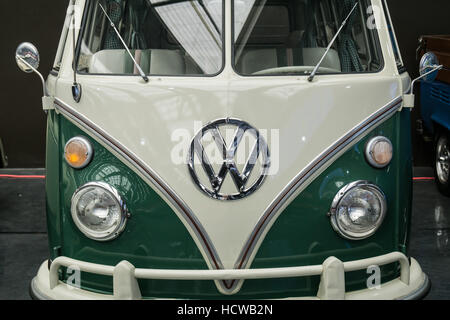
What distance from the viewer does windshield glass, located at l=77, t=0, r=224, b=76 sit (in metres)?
3.25

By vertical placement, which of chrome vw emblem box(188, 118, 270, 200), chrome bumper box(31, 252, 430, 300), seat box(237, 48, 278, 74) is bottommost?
chrome bumper box(31, 252, 430, 300)

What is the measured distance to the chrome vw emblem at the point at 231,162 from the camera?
2.84 metres

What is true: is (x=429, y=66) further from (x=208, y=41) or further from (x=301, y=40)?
(x=208, y=41)

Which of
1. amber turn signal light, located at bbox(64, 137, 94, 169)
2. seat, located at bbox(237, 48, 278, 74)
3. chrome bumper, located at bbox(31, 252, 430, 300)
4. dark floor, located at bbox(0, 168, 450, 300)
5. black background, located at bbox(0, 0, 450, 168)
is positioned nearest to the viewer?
chrome bumper, located at bbox(31, 252, 430, 300)

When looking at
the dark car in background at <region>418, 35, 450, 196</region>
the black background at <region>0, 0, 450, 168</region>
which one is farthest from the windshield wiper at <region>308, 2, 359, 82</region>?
the black background at <region>0, 0, 450, 168</region>

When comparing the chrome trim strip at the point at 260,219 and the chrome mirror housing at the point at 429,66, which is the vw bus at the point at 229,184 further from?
the chrome mirror housing at the point at 429,66

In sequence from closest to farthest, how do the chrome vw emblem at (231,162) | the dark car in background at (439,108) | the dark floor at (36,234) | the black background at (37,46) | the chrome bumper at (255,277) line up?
the chrome bumper at (255,277), the chrome vw emblem at (231,162), the dark floor at (36,234), the dark car in background at (439,108), the black background at (37,46)

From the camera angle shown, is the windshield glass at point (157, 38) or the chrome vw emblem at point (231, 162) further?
the windshield glass at point (157, 38)

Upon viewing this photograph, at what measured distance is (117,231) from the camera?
2918mm

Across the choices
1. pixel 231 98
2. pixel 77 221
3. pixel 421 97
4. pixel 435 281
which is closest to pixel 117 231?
pixel 77 221

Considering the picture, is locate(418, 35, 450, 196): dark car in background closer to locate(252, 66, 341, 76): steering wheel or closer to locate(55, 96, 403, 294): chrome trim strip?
locate(252, 66, 341, 76): steering wheel

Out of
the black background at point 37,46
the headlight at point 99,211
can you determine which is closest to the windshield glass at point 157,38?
the headlight at point 99,211

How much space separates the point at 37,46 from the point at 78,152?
213 inches

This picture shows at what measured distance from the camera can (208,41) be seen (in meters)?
3.26
